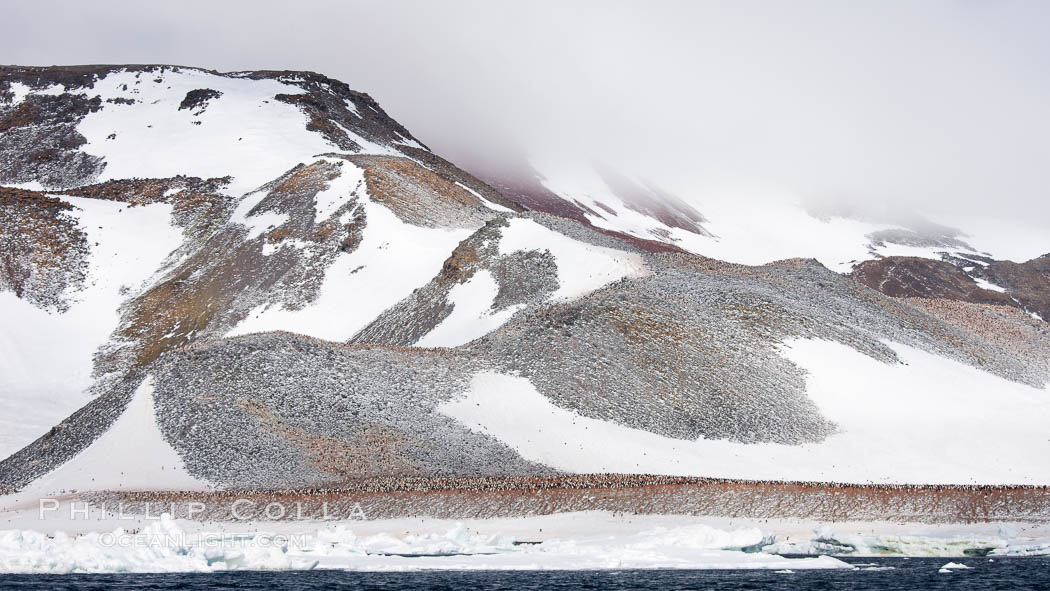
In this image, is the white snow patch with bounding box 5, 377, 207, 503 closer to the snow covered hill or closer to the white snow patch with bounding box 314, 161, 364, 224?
the snow covered hill

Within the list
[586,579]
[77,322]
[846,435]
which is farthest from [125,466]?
[77,322]

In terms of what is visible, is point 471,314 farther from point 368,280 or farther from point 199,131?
point 199,131

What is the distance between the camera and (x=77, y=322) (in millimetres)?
69250

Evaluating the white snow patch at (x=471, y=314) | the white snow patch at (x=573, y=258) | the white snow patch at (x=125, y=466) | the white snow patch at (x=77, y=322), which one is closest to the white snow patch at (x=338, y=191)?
the white snow patch at (x=77, y=322)

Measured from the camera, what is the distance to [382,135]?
108500 mm

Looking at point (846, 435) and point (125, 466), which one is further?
point (846, 435)

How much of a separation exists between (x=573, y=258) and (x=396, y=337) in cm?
1279

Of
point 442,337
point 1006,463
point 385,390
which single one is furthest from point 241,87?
point 1006,463

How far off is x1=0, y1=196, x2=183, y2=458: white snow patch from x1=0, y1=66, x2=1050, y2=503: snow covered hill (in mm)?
229

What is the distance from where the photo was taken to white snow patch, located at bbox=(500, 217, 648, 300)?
5647 centimetres

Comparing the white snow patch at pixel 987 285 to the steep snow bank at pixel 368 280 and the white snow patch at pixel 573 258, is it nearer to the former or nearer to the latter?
the white snow patch at pixel 573 258

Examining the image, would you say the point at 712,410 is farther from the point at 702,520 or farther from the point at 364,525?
the point at 364,525

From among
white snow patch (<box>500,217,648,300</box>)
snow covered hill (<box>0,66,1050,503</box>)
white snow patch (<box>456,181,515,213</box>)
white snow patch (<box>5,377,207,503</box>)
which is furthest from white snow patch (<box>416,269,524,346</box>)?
white snow patch (<box>456,181,515,213</box>)

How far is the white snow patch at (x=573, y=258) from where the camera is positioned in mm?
56469
